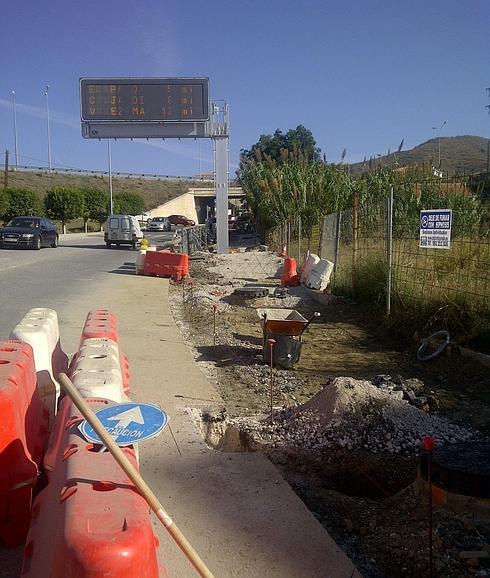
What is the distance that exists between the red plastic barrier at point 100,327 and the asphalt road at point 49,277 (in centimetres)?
326

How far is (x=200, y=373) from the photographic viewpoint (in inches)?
287

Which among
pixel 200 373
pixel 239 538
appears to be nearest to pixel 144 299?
pixel 200 373

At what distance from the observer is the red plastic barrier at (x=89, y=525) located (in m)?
2.08

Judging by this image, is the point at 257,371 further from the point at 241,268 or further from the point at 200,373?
the point at 241,268

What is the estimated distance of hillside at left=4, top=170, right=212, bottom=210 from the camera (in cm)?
8806

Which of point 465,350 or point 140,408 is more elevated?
point 140,408

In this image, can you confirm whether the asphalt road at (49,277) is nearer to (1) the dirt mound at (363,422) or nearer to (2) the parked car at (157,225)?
(1) the dirt mound at (363,422)

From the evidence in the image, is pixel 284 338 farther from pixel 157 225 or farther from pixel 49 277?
pixel 157 225

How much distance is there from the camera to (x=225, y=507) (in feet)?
12.5

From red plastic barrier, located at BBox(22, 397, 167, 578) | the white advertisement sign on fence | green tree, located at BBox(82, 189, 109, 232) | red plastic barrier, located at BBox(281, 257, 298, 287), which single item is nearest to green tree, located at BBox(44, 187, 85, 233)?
green tree, located at BBox(82, 189, 109, 232)

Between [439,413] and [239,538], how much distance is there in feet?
10.0

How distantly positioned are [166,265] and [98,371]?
14.5 m

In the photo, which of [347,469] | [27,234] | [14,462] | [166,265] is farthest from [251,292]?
[27,234]

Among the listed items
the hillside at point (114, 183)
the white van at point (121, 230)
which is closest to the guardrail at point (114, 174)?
the hillside at point (114, 183)
